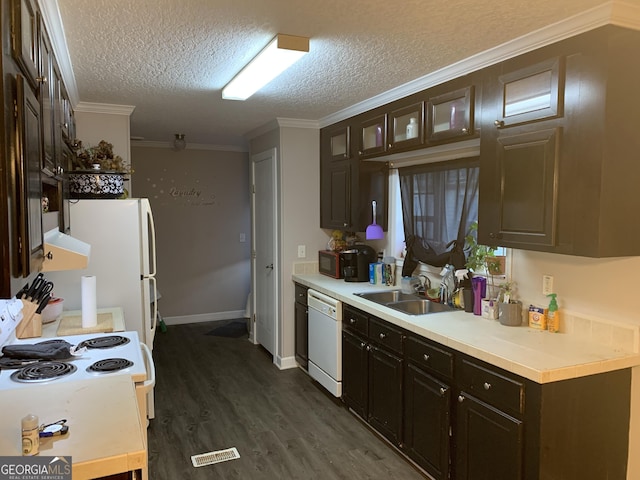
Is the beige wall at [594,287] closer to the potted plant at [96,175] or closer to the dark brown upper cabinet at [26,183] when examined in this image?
the dark brown upper cabinet at [26,183]

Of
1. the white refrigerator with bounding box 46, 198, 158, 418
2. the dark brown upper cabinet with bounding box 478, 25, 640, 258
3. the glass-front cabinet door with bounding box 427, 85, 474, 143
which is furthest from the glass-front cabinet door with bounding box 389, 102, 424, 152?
the white refrigerator with bounding box 46, 198, 158, 418

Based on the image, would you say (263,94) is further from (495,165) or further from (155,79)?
(495,165)

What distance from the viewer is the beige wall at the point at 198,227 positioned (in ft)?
20.3

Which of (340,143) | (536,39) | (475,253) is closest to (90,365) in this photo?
(475,253)

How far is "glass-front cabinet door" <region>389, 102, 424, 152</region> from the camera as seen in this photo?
312cm

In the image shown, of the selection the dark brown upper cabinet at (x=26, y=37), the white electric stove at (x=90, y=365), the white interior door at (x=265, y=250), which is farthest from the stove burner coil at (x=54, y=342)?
the white interior door at (x=265, y=250)

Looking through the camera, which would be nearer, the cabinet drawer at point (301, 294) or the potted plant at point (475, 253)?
the potted plant at point (475, 253)

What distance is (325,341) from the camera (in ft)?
12.7

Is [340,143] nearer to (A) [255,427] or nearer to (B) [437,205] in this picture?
(B) [437,205]

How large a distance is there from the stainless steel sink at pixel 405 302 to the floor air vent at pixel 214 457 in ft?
4.50

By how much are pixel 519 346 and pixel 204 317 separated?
16.2ft

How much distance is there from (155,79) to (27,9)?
1.64 m

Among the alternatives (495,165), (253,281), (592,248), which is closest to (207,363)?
(253,281)

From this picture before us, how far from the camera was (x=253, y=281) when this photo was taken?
18.0ft
